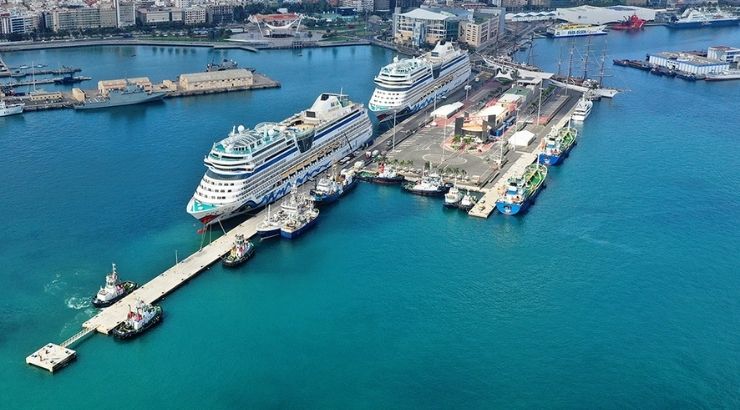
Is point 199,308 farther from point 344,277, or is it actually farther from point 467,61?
point 467,61

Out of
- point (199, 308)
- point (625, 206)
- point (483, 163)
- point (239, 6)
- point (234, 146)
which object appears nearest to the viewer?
point (199, 308)

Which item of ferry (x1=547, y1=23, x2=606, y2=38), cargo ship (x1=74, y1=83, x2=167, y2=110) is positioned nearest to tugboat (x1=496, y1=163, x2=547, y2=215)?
cargo ship (x1=74, y1=83, x2=167, y2=110)

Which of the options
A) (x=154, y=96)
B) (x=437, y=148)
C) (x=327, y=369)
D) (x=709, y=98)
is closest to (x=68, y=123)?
(x=154, y=96)

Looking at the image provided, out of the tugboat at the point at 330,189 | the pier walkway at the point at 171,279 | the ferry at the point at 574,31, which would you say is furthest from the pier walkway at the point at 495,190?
the ferry at the point at 574,31

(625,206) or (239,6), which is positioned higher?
(239,6)

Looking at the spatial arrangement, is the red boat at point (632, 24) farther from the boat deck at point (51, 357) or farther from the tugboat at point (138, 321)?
the boat deck at point (51, 357)

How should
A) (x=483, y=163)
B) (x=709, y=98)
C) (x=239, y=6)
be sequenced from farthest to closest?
1. (x=239, y=6)
2. (x=709, y=98)
3. (x=483, y=163)
